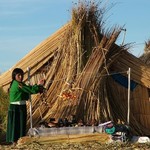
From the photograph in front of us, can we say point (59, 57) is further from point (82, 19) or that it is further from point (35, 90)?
point (35, 90)

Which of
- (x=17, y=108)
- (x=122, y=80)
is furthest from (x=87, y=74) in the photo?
(x=17, y=108)

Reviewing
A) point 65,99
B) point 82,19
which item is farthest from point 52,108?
point 82,19

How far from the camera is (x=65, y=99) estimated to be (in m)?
8.95

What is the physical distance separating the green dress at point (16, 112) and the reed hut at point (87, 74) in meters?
0.79

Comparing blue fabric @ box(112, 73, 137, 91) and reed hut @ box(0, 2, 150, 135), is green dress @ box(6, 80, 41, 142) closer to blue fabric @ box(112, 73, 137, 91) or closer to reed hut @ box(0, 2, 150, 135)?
reed hut @ box(0, 2, 150, 135)

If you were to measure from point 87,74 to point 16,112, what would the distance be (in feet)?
4.88

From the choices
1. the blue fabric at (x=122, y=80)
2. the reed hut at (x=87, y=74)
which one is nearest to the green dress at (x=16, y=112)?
the reed hut at (x=87, y=74)

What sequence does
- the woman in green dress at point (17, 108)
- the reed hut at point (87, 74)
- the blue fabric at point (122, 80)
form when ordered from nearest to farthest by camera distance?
the woman in green dress at point (17, 108) → the reed hut at point (87, 74) → the blue fabric at point (122, 80)

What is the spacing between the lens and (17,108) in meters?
8.39

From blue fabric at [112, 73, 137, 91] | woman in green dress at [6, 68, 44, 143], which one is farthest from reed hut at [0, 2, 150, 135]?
woman in green dress at [6, 68, 44, 143]

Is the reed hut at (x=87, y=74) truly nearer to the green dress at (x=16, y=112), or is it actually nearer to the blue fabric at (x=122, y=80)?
the blue fabric at (x=122, y=80)

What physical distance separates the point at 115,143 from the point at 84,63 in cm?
198

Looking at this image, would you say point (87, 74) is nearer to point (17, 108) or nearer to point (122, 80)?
point (122, 80)

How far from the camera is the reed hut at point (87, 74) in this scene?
9172 millimetres
